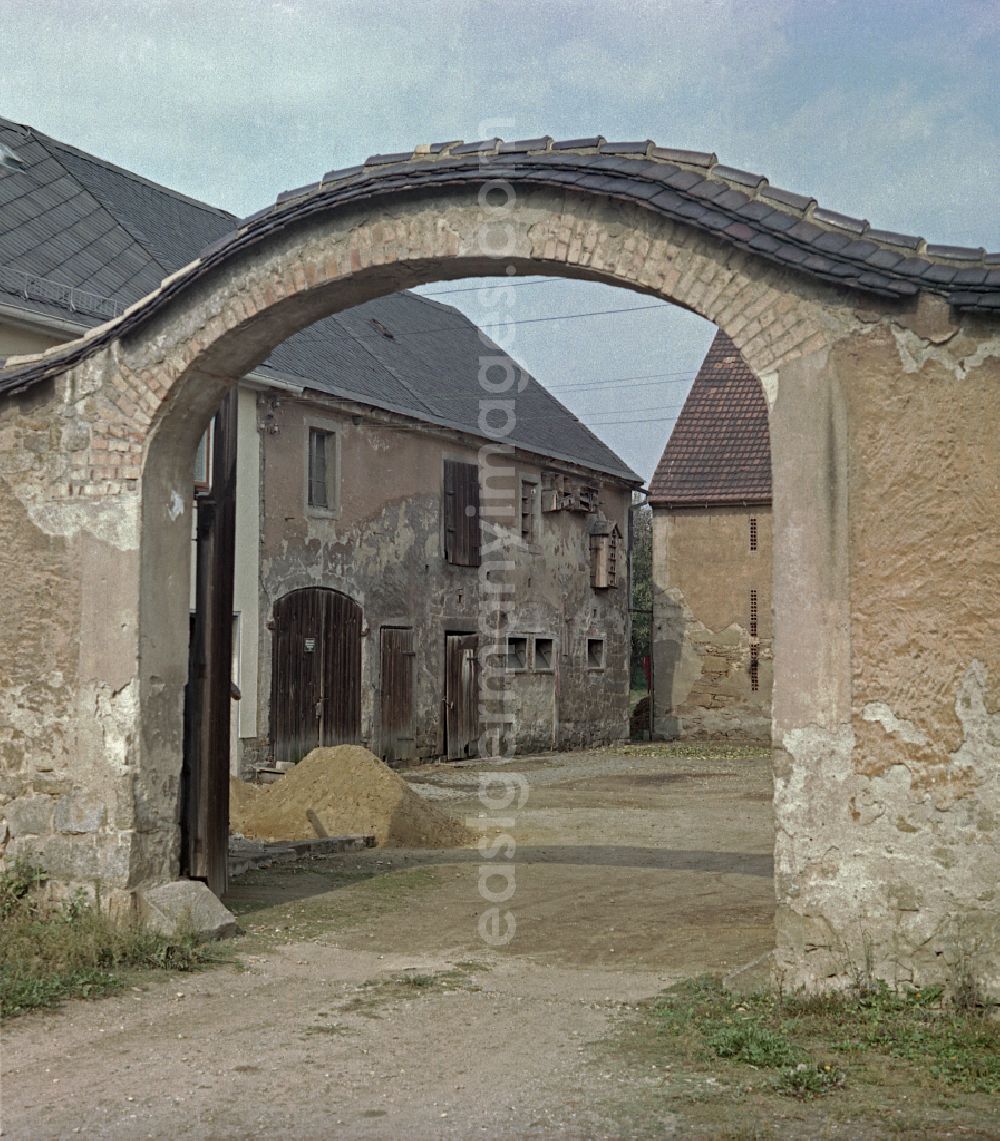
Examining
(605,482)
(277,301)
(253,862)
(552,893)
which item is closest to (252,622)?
(253,862)

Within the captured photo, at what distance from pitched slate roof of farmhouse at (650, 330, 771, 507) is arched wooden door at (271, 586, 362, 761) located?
31.9ft

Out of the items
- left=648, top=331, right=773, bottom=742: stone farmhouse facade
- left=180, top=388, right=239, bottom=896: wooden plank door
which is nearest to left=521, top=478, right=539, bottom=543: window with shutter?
left=648, top=331, right=773, bottom=742: stone farmhouse facade

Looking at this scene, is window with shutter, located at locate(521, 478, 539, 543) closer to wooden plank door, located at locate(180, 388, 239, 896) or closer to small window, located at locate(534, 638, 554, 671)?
small window, located at locate(534, 638, 554, 671)

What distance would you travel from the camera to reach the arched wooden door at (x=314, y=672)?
54.1 feet

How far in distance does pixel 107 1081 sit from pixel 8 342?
400 inches

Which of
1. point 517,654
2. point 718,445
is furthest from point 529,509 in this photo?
point 718,445

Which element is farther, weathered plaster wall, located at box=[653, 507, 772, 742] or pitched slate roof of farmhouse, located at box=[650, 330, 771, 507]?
pitched slate roof of farmhouse, located at box=[650, 330, 771, 507]

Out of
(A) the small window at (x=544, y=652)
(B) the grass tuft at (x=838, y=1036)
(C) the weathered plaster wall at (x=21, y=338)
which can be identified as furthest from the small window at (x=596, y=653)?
(B) the grass tuft at (x=838, y=1036)

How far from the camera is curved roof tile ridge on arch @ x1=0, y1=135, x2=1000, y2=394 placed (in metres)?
5.64

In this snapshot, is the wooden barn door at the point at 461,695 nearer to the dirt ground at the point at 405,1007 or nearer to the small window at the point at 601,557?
the small window at the point at 601,557

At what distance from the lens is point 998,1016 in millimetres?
5305

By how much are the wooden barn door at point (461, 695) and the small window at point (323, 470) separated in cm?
355

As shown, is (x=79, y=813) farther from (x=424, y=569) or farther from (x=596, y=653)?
(x=596, y=653)

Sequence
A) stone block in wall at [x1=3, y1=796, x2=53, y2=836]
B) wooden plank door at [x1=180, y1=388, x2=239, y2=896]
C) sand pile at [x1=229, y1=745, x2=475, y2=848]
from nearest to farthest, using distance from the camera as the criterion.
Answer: stone block in wall at [x1=3, y1=796, x2=53, y2=836], wooden plank door at [x1=180, y1=388, x2=239, y2=896], sand pile at [x1=229, y1=745, x2=475, y2=848]
